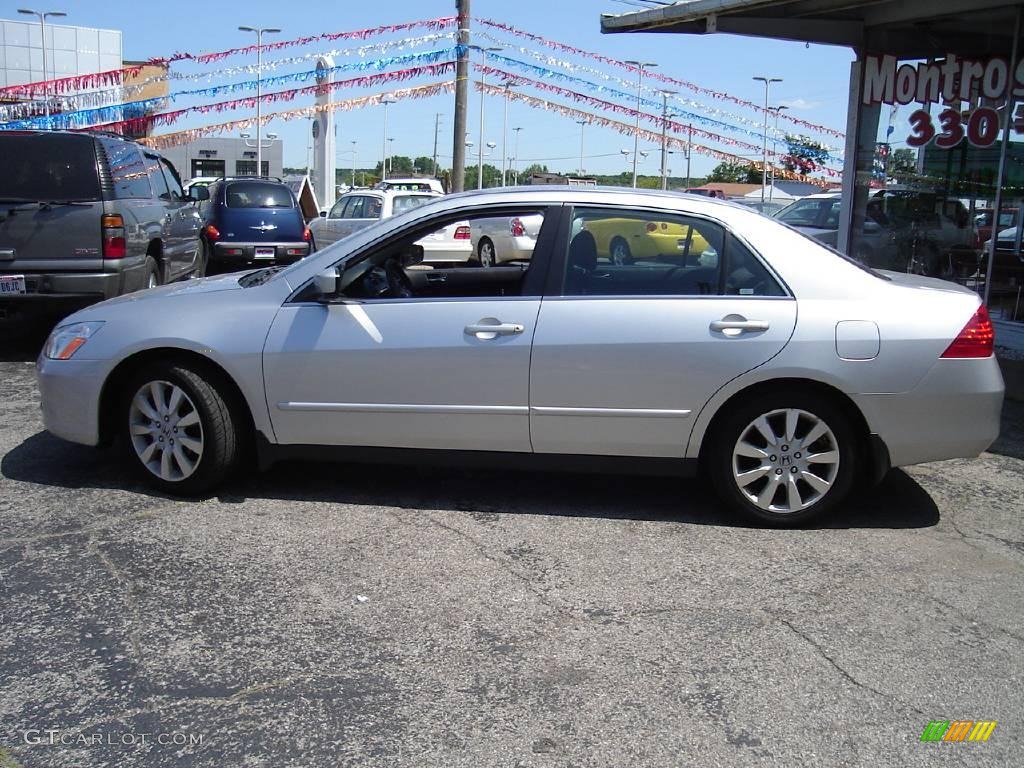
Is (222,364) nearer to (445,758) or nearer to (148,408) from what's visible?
(148,408)

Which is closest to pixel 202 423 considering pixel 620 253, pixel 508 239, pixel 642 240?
pixel 508 239

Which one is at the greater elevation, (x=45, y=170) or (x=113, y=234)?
(x=45, y=170)

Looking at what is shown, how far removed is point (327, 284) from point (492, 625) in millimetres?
1941

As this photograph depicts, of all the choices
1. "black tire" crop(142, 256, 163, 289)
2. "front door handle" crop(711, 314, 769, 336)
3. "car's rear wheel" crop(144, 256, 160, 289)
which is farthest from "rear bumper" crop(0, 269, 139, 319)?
"front door handle" crop(711, 314, 769, 336)

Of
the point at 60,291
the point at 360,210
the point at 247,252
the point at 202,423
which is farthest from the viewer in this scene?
the point at 360,210

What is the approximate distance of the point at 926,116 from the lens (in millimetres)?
10578

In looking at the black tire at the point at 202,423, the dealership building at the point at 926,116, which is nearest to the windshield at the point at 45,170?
the black tire at the point at 202,423

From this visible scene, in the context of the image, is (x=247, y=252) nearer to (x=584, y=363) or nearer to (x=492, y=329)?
(x=492, y=329)

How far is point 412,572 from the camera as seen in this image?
13.9 feet

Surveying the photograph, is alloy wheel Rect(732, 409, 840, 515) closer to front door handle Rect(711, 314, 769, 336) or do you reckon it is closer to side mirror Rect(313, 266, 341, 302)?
front door handle Rect(711, 314, 769, 336)

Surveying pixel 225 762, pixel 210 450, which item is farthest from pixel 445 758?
pixel 210 450

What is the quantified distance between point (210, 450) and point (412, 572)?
1.39 meters

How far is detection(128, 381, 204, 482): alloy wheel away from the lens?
16.4 feet

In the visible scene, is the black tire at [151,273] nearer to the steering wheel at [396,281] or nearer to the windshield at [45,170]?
the windshield at [45,170]
